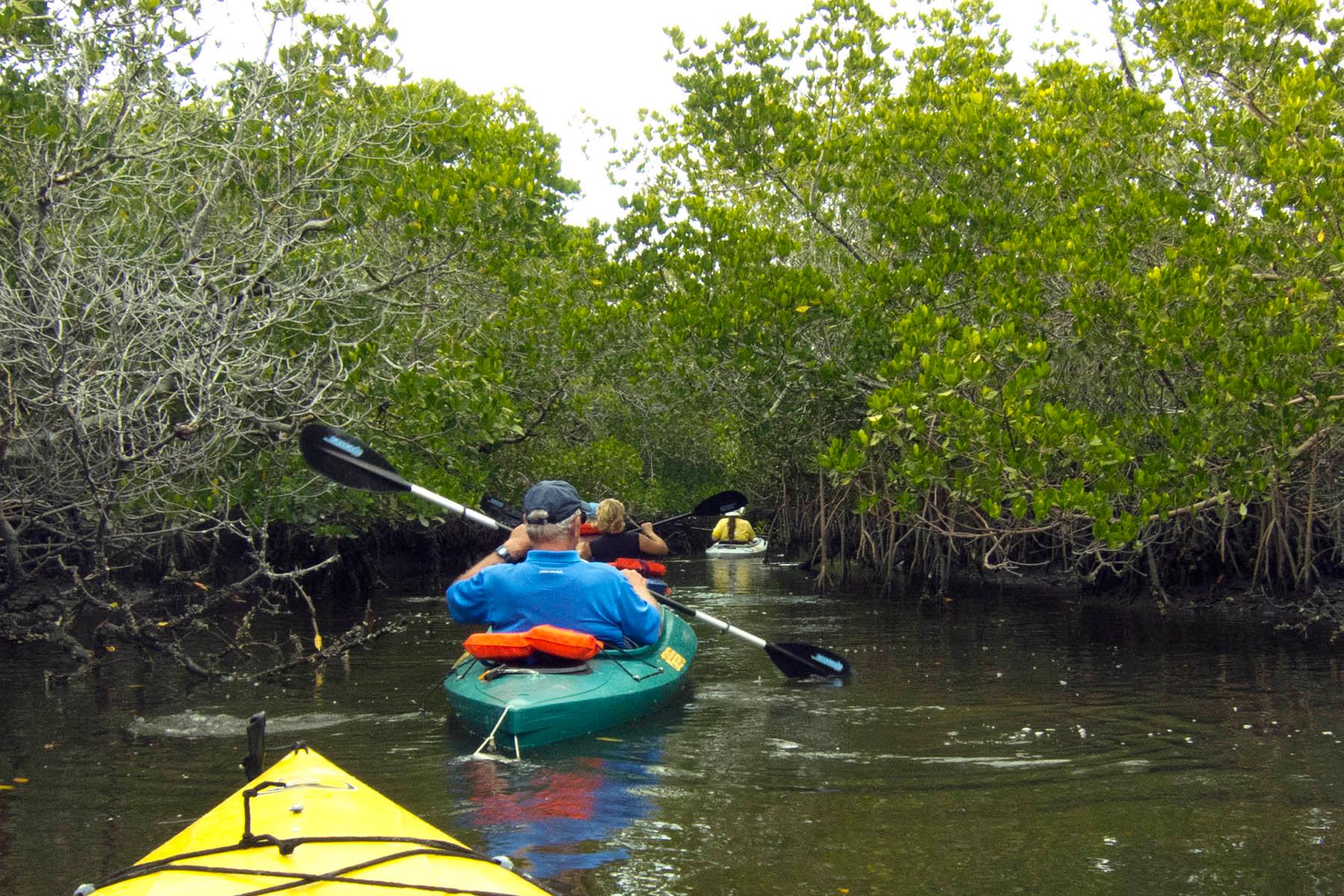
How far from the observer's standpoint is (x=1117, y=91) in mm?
10367

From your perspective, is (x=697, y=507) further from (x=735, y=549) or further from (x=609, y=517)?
(x=735, y=549)

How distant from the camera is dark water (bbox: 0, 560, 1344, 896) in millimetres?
4395

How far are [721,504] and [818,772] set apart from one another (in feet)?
13.2

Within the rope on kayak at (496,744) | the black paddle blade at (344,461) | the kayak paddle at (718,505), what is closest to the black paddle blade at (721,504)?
the kayak paddle at (718,505)

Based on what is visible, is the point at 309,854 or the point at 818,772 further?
the point at 818,772

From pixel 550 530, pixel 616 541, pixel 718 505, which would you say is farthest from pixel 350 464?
pixel 718 505

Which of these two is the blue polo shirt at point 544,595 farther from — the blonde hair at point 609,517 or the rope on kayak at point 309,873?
the rope on kayak at point 309,873

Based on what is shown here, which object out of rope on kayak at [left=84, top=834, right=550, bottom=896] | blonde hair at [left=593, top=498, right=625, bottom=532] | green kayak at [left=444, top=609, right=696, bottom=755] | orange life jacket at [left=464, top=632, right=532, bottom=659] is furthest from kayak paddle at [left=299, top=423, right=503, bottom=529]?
rope on kayak at [left=84, top=834, right=550, bottom=896]

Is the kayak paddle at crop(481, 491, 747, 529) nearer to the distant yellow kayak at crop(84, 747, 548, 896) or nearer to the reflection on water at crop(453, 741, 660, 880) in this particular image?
the reflection on water at crop(453, 741, 660, 880)

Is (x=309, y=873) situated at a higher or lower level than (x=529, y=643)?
lower

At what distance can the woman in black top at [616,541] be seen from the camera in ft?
29.1

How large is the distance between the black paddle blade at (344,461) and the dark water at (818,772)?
1.28 metres

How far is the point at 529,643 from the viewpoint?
243 inches

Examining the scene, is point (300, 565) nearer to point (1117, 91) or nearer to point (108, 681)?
point (108, 681)
